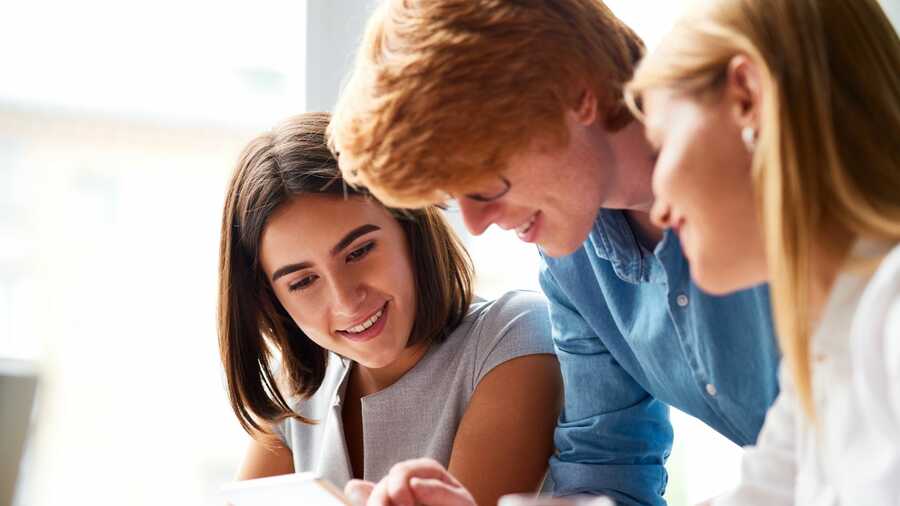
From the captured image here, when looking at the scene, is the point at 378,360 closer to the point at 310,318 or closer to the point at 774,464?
the point at 310,318

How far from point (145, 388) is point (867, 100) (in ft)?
6.51

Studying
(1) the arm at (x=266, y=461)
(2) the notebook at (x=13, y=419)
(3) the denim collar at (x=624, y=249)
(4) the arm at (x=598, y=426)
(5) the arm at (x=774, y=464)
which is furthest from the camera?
(2) the notebook at (x=13, y=419)

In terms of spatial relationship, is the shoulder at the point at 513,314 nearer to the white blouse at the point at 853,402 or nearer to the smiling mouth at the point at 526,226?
the smiling mouth at the point at 526,226

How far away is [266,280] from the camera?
1.67 meters

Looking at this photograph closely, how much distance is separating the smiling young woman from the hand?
1.06 feet

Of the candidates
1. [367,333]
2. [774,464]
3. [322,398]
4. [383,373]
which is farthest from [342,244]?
[774,464]

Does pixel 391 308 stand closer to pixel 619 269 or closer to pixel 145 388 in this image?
pixel 619 269

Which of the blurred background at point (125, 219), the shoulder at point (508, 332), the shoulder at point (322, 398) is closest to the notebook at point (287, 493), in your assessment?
the shoulder at point (508, 332)

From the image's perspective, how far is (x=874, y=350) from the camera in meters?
0.79

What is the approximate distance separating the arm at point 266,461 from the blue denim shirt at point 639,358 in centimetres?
55

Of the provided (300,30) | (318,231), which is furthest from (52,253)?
(318,231)

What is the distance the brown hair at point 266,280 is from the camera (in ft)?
5.13

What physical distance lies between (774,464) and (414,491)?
15.8 inches

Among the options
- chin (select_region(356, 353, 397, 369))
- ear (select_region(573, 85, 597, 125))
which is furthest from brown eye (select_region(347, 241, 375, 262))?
ear (select_region(573, 85, 597, 125))
